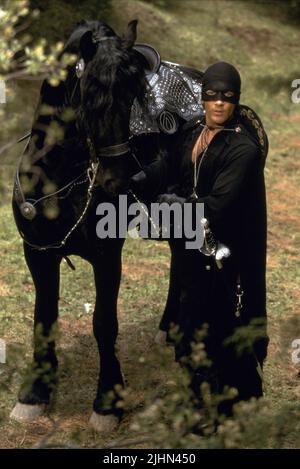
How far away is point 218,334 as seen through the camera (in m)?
5.64

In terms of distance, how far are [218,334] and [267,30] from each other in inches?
521

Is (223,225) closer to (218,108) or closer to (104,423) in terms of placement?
(218,108)

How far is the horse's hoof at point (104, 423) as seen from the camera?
19.6 ft

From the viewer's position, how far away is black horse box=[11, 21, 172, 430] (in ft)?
16.3

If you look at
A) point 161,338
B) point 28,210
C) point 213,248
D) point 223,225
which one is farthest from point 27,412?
point 223,225

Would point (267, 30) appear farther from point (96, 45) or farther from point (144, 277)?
point (96, 45)

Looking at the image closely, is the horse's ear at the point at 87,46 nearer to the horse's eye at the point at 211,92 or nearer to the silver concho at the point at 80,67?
the silver concho at the point at 80,67

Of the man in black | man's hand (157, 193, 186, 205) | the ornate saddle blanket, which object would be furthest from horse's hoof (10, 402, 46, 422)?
the ornate saddle blanket

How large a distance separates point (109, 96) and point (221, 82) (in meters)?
0.65

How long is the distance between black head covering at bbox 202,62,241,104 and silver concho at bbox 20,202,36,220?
1.28 m

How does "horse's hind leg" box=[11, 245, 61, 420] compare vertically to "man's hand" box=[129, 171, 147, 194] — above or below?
below

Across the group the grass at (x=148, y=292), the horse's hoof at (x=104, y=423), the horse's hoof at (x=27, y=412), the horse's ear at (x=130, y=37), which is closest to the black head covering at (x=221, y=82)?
the horse's ear at (x=130, y=37)

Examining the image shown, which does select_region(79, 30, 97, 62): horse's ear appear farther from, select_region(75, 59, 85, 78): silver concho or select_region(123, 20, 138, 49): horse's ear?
select_region(123, 20, 138, 49): horse's ear

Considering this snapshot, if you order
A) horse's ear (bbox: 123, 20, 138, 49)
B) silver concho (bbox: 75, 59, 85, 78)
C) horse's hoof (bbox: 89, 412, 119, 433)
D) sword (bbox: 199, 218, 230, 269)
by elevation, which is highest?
horse's ear (bbox: 123, 20, 138, 49)
